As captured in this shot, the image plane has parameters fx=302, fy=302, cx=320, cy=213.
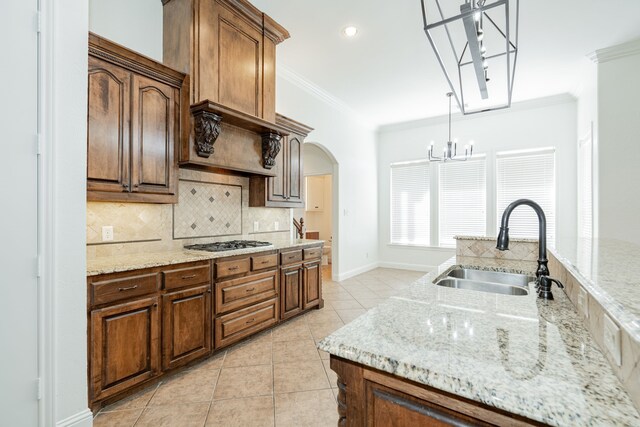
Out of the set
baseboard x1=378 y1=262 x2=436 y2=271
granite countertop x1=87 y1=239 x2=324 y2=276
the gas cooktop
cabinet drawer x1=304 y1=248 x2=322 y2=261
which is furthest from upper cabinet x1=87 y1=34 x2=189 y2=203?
baseboard x1=378 y1=262 x2=436 y2=271

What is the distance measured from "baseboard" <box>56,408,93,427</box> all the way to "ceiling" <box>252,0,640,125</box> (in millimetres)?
3573


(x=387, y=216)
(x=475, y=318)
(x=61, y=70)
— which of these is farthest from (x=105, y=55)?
(x=387, y=216)

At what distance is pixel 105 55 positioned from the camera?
2.18 metres

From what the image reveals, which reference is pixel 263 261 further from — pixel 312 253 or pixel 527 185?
pixel 527 185

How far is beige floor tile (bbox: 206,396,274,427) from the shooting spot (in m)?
1.88

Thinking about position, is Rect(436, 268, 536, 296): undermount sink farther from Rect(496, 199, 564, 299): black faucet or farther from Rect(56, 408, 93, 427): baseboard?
Rect(56, 408, 93, 427): baseboard

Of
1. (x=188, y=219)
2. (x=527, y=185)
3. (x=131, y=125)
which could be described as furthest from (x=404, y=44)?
(x=527, y=185)

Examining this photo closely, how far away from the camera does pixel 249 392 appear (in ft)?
7.21

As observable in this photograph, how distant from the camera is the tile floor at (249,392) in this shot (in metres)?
1.92

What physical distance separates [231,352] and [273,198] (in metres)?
1.76

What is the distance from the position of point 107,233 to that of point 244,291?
124 centimetres

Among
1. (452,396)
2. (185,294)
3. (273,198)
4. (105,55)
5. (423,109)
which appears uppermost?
(423,109)

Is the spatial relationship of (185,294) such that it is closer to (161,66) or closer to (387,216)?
(161,66)

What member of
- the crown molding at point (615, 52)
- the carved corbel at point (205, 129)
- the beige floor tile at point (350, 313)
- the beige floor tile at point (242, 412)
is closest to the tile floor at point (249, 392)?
the beige floor tile at point (242, 412)
